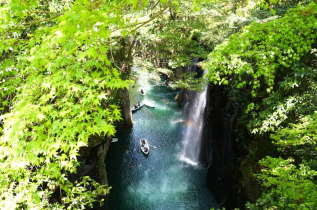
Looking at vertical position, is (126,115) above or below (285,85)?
below

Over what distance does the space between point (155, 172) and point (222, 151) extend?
594cm

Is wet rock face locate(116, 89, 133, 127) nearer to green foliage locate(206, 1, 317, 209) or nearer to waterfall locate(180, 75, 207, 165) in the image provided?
waterfall locate(180, 75, 207, 165)

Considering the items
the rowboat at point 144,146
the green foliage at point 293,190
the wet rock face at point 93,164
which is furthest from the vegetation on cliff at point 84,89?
the rowboat at point 144,146

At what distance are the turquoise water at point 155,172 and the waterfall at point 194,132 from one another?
0.66 metres

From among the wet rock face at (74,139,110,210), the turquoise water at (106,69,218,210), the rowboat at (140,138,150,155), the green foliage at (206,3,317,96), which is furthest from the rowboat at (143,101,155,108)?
the green foliage at (206,3,317,96)

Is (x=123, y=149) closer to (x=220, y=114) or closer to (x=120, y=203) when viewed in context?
(x=120, y=203)

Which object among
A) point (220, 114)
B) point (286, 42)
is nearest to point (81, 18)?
point (286, 42)

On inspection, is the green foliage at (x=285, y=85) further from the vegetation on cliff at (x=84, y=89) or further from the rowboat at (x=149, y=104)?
the rowboat at (x=149, y=104)

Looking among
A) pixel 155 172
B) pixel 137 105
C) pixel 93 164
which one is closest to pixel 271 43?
pixel 93 164

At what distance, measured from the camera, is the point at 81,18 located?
3.42m

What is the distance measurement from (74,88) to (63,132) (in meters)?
0.79

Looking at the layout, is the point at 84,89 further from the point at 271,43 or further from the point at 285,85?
the point at 285,85

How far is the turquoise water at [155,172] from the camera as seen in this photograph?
1326 centimetres

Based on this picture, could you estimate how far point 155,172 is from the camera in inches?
629
